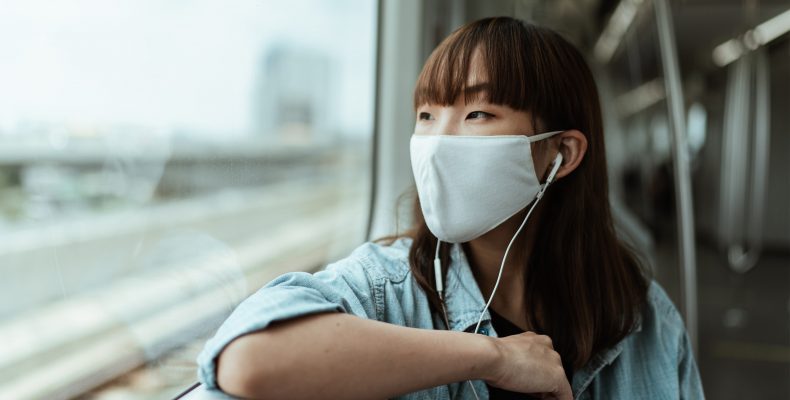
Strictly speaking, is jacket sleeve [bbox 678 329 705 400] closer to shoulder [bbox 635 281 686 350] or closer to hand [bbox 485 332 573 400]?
shoulder [bbox 635 281 686 350]

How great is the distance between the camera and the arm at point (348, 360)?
703mm

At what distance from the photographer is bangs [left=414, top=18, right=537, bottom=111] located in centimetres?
99

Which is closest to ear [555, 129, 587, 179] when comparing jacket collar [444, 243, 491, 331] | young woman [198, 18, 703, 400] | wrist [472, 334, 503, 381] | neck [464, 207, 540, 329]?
young woman [198, 18, 703, 400]

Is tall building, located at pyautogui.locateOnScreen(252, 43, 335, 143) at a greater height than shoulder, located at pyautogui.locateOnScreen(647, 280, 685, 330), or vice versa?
tall building, located at pyautogui.locateOnScreen(252, 43, 335, 143)

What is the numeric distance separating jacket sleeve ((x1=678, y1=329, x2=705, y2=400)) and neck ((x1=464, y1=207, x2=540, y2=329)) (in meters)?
0.35

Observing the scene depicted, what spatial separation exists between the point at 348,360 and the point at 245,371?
0.41 feet

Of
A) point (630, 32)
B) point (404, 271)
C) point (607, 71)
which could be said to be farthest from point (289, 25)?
point (607, 71)

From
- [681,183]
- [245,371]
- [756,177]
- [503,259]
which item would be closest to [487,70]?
[503,259]

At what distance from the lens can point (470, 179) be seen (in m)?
1.00

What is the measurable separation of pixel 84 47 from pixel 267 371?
2.53m

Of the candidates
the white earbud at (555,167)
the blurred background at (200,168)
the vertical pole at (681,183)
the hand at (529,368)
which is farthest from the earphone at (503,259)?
the vertical pole at (681,183)

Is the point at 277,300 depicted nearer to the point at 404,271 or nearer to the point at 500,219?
the point at 404,271

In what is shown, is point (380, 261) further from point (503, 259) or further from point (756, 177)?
point (756, 177)

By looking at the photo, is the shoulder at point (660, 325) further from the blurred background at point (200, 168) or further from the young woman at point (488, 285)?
the blurred background at point (200, 168)
